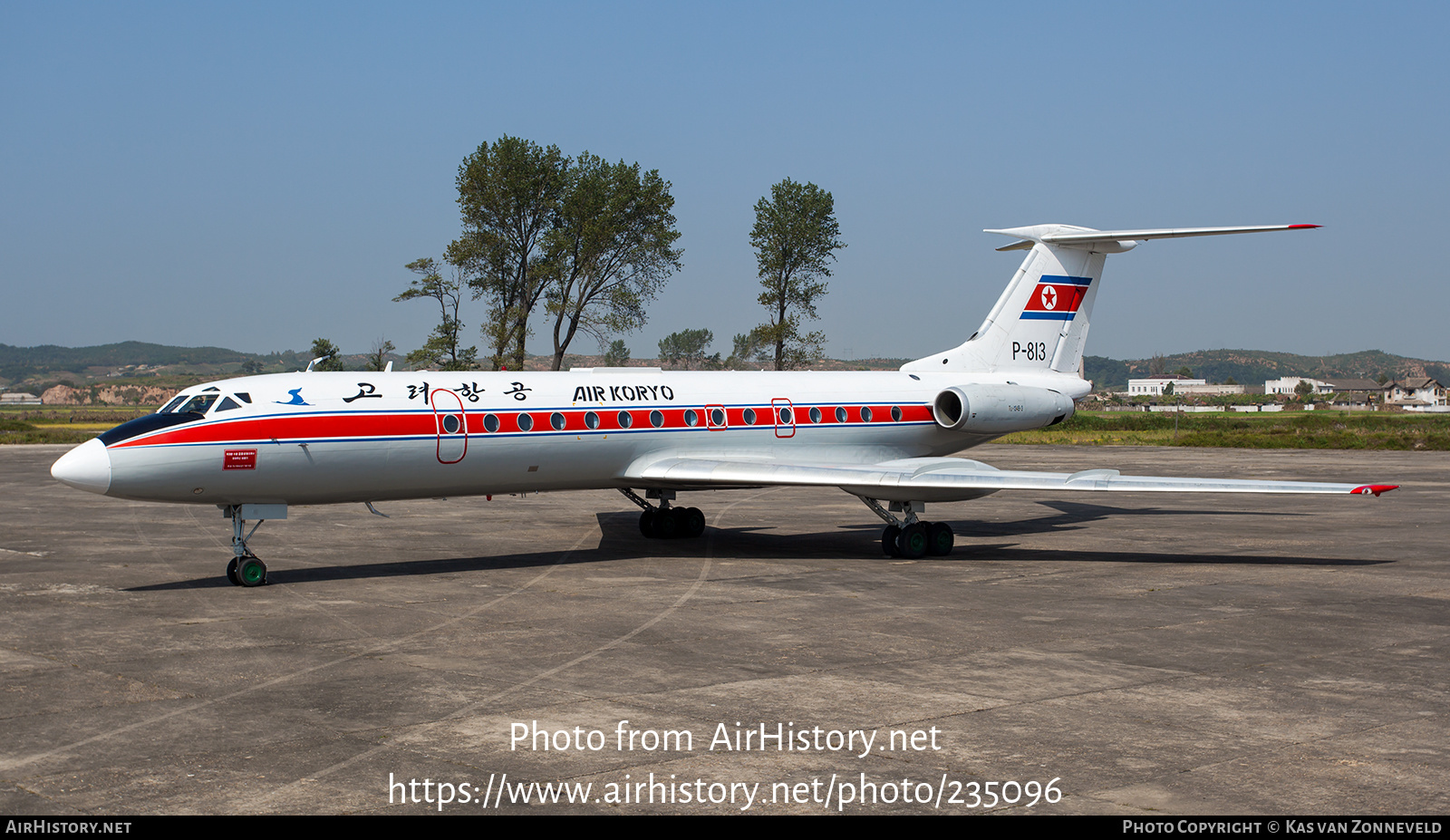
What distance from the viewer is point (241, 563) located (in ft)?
47.4

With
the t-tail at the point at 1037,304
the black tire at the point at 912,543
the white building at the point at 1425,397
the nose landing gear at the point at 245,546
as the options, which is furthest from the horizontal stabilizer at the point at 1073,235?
the white building at the point at 1425,397

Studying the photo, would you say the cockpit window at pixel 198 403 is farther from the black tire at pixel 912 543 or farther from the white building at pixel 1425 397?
the white building at pixel 1425 397

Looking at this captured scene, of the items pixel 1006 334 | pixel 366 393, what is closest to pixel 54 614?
pixel 366 393

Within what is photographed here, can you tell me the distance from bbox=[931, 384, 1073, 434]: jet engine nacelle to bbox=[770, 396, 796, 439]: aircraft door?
2.84m

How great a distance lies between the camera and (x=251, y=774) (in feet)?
22.7

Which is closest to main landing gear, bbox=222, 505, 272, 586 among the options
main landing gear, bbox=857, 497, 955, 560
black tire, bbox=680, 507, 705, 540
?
black tire, bbox=680, 507, 705, 540

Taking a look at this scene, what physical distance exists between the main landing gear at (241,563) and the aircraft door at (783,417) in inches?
306

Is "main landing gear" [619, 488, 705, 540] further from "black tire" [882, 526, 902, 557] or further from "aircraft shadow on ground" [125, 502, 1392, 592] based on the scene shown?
"black tire" [882, 526, 902, 557]

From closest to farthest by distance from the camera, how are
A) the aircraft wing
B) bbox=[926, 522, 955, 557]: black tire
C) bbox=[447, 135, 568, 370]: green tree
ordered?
the aircraft wing
bbox=[926, 522, 955, 557]: black tire
bbox=[447, 135, 568, 370]: green tree

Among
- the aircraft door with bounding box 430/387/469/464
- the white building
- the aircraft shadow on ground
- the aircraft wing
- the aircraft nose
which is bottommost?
the aircraft shadow on ground

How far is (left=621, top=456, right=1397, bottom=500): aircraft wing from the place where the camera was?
16.4 metres

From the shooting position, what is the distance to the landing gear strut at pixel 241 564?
1435 centimetres
